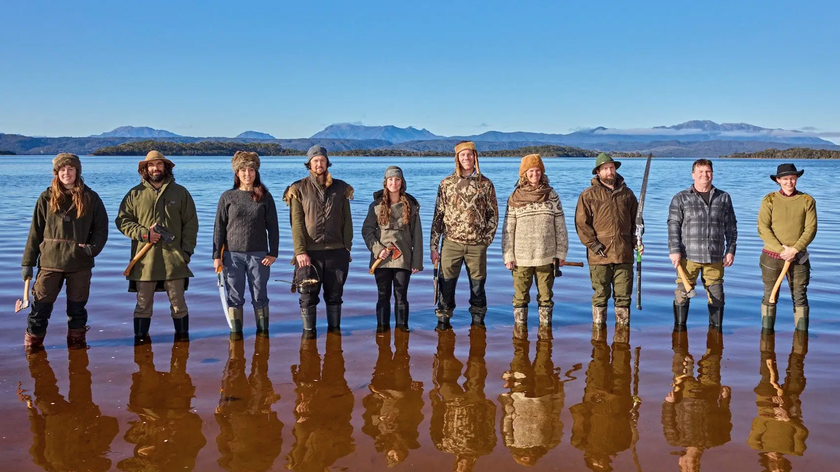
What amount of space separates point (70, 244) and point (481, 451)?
13.7 feet

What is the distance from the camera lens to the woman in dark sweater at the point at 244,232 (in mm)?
6258

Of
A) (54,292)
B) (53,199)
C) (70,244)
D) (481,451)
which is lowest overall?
(481,451)

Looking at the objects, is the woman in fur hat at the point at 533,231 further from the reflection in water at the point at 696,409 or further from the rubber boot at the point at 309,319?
the rubber boot at the point at 309,319

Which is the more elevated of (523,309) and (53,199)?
(53,199)

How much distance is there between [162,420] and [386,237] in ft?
9.32

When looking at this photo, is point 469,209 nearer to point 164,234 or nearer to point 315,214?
point 315,214

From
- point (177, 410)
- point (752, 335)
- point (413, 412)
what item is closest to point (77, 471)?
point (177, 410)

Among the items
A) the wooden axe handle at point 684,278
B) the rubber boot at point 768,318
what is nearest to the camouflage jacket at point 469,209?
the wooden axe handle at point 684,278

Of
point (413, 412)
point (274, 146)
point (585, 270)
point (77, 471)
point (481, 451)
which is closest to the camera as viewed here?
point (77, 471)

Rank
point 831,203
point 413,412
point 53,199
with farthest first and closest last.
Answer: point 831,203
point 53,199
point 413,412

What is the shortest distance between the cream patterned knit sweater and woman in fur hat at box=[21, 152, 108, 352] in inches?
154

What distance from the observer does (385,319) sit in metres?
6.89

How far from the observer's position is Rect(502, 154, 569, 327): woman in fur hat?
669cm

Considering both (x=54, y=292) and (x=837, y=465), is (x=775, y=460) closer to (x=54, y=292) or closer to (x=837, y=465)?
(x=837, y=465)
